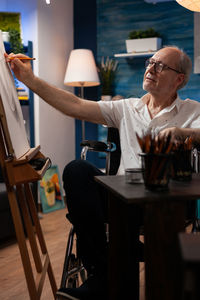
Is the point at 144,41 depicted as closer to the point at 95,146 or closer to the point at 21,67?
the point at 95,146

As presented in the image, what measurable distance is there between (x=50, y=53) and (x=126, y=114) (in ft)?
8.91

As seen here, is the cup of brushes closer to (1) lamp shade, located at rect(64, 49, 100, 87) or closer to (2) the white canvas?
(2) the white canvas

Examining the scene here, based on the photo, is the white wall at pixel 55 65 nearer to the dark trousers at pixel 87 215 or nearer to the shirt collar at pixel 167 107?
the shirt collar at pixel 167 107

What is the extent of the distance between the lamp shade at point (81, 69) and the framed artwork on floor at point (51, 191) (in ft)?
3.14

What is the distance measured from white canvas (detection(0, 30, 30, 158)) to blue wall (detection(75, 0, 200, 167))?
116 inches

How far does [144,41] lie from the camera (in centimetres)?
444

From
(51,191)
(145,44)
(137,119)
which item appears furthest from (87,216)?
(145,44)

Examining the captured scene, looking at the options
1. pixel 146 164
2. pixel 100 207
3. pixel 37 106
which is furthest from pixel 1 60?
pixel 37 106

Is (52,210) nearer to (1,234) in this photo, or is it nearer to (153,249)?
(1,234)

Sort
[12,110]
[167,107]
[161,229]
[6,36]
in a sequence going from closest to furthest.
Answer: [161,229]
[12,110]
[167,107]
[6,36]

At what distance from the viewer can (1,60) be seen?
1.65 m

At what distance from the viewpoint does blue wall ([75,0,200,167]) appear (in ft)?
14.6

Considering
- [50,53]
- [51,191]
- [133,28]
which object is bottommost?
[51,191]

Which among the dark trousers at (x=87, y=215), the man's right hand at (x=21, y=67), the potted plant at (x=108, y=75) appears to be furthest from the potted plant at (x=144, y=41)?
the dark trousers at (x=87, y=215)
